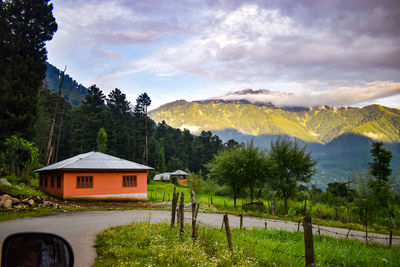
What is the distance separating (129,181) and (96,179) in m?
3.27

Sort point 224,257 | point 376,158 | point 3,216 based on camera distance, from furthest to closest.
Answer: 1. point 376,158
2. point 3,216
3. point 224,257

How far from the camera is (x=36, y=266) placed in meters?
2.79

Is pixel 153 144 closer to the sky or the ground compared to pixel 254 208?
closer to the sky

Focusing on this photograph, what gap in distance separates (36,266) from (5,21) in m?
35.1

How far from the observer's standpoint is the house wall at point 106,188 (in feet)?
88.0

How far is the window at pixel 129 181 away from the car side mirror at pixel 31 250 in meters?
27.3

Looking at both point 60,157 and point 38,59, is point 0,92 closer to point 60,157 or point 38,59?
point 38,59

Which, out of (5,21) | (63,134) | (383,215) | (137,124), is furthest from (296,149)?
(137,124)

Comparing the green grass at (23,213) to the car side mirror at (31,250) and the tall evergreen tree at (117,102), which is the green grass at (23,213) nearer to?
the car side mirror at (31,250)

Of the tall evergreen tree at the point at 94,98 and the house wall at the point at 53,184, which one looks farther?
the tall evergreen tree at the point at 94,98

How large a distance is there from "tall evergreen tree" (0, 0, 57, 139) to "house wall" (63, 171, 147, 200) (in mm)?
8095

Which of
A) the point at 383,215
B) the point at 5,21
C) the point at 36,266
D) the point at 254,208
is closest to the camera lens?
the point at 36,266

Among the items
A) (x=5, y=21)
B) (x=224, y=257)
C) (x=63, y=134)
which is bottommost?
(x=224, y=257)

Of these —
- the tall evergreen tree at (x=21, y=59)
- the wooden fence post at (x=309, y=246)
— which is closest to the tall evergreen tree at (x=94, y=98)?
the tall evergreen tree at (x=21, y=59)
